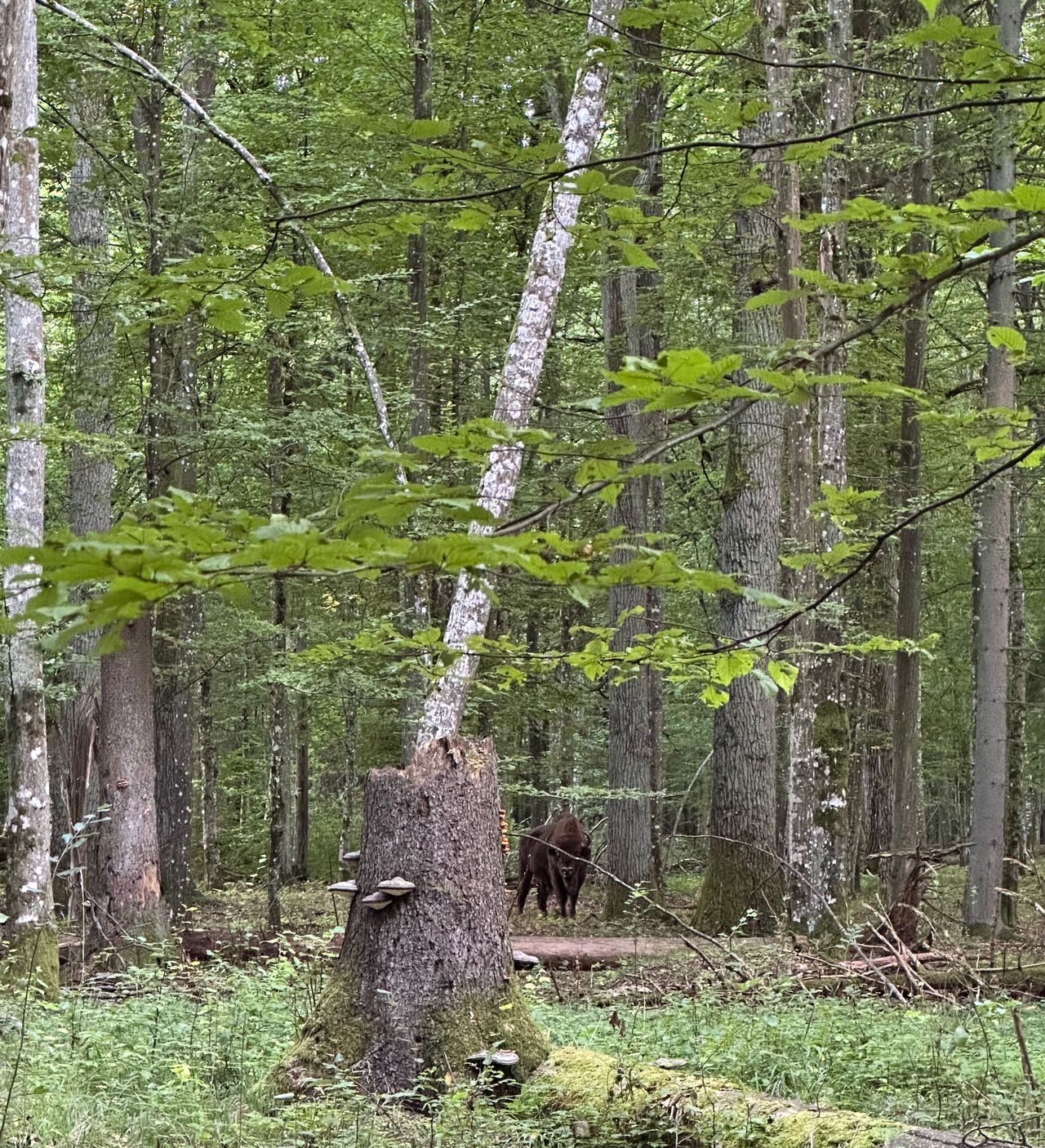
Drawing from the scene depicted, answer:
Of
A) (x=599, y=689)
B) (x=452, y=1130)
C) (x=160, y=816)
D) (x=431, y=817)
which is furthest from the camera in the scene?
(x=599, y=689)

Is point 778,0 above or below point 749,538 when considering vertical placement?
above

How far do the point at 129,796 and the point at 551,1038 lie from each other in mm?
6023

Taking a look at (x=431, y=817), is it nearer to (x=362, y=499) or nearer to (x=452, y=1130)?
(x=452, y=1130)

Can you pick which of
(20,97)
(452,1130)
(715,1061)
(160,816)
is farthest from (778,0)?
(160,816)

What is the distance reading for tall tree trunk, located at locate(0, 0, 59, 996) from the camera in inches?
320

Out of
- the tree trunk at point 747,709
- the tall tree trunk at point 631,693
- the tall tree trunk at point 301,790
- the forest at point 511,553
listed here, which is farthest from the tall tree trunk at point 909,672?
the tall tree trunk at point 301,790

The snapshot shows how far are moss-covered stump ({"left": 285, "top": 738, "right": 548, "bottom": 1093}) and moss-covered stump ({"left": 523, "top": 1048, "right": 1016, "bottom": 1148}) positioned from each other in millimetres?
670

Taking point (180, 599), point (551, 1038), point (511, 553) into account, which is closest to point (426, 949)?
point (551, 1038)

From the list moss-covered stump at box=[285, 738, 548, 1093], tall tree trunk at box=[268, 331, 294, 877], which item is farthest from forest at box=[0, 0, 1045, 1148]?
tall tree trunk at box=[268, 331, 294, 877]

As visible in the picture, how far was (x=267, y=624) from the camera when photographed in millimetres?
12484

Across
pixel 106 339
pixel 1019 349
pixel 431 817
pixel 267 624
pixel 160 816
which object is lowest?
pixel 160 816

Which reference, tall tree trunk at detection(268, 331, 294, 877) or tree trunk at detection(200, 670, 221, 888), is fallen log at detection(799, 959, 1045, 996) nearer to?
tall tree trunk at detection(268, 331, 294, 877)

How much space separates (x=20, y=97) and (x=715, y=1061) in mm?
7769

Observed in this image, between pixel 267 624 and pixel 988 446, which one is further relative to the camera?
pixel 267 624
